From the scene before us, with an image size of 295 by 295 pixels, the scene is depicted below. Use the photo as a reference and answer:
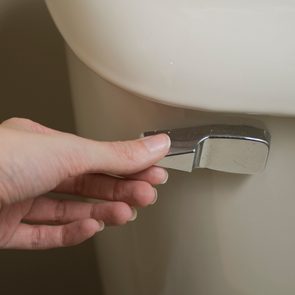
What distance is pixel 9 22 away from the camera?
0.53 m

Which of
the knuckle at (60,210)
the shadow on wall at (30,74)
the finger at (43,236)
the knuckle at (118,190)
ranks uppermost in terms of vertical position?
the shadow on wall at (30,74)

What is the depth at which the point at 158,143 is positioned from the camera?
32 cm

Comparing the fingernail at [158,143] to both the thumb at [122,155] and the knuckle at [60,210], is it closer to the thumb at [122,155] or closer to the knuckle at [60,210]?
the thumb at [122,155]

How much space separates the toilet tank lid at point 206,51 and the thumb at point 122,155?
0.03m

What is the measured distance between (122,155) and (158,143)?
23 mm

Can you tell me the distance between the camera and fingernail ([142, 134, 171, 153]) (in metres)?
0.32

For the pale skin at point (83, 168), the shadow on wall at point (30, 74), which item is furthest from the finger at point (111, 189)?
the shadow on wall at point (30, 74)

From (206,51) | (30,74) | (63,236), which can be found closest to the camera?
(206,51)

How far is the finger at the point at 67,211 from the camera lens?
0.38m

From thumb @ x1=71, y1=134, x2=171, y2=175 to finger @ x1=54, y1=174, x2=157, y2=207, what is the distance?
0.05 feet

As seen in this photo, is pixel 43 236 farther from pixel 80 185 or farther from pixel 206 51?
pixel 206 51

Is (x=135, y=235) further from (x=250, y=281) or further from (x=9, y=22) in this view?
(x=9, y=22)

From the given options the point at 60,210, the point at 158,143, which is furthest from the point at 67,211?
the point at 158,143

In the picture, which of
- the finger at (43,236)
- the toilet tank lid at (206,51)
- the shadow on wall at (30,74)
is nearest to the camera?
the toilet tank lid at (206,51)
